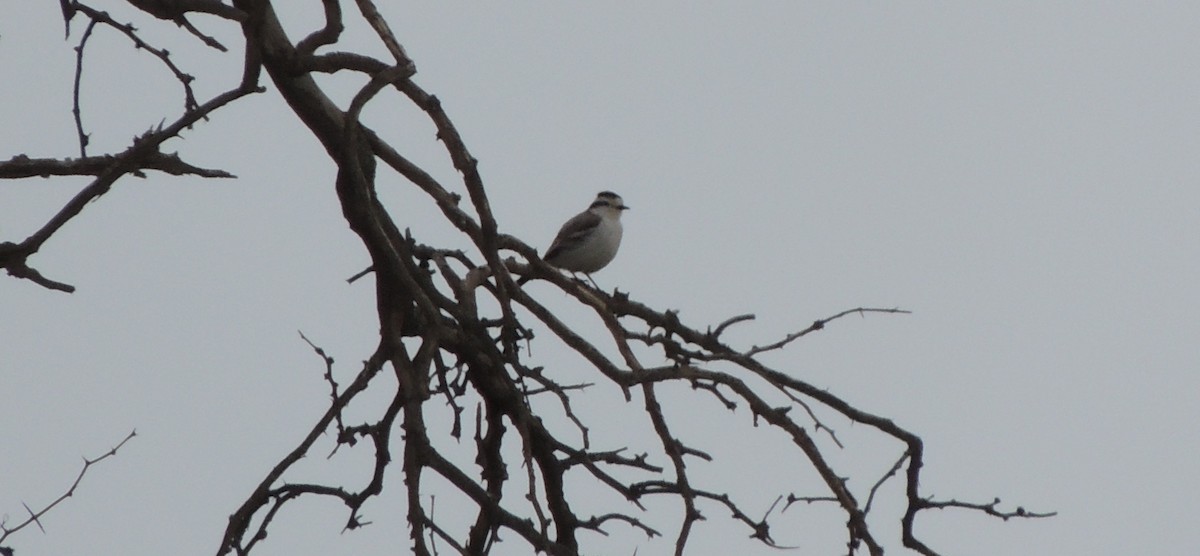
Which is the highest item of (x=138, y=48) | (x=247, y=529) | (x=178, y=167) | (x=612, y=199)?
(x=612, y=199)

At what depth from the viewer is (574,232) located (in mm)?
12172

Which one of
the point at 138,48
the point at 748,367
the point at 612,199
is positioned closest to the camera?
the point at 748,367

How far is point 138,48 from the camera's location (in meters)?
5.26

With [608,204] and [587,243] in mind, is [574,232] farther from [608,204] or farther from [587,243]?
[608,204]

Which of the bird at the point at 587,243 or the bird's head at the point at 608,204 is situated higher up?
the bird's head at the point at 608,204

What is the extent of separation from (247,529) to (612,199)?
8651mm

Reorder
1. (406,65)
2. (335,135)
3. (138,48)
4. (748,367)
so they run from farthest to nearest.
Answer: (138,48) < (335,135) < (748,367) < (406,65)

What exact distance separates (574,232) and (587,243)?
248 mm

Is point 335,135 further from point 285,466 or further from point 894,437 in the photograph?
point 894,437

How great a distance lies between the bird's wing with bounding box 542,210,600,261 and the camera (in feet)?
39.7

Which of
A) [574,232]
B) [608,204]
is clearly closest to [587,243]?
[574,232]

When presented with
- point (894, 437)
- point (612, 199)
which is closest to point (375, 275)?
point (894, 437)

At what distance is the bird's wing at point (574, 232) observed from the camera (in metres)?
12.1

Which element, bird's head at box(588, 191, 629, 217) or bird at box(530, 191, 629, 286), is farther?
bird's head at box(588, 191, 629, 217)
